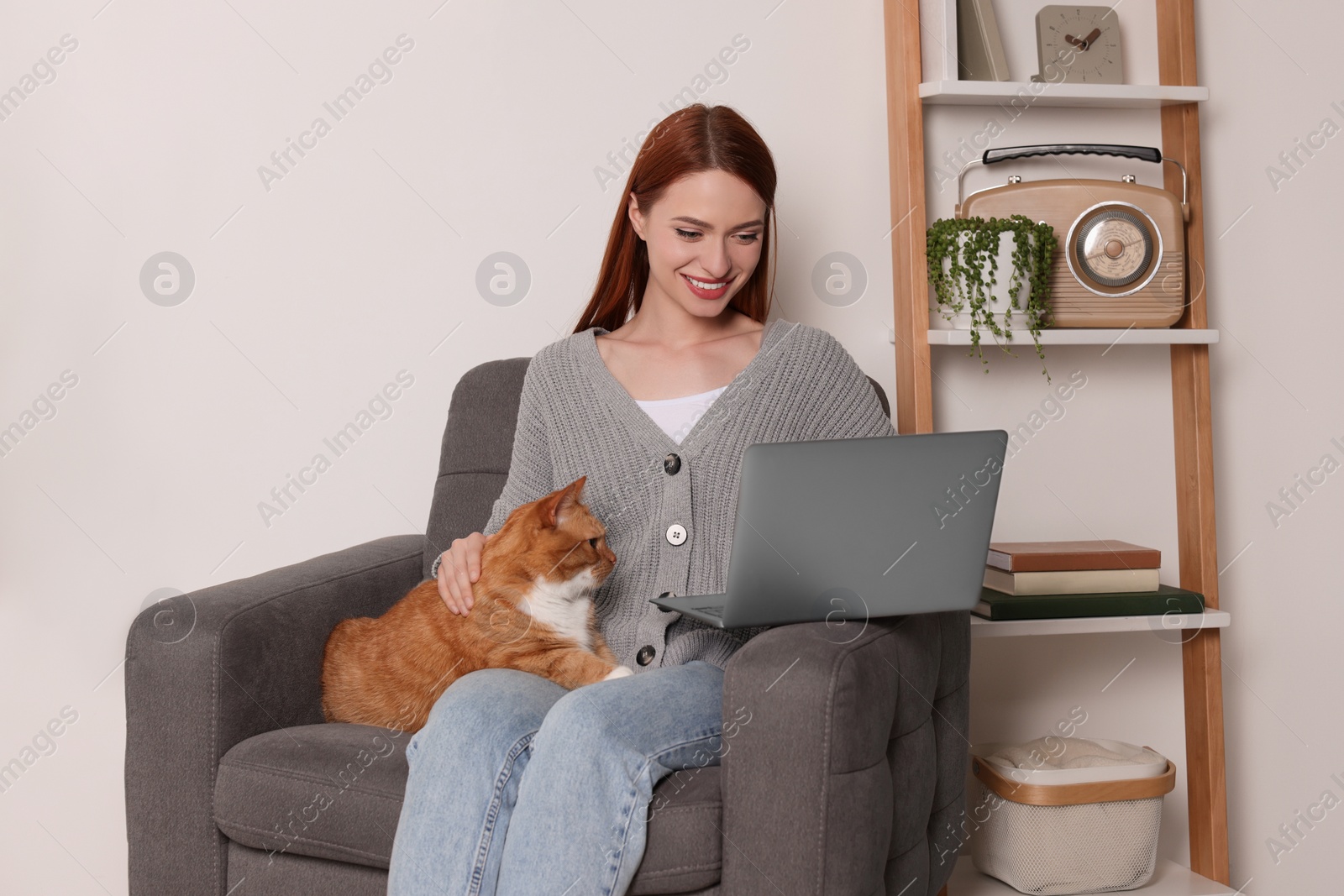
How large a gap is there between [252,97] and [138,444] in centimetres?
74

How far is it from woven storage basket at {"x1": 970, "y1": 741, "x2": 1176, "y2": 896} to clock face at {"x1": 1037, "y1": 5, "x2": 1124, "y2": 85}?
4.72 feet

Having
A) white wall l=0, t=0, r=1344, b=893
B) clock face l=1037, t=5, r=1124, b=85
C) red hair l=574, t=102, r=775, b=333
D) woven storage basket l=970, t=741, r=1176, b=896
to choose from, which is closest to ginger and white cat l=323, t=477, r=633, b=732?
red hair l=574, t=102, r=775, b=333

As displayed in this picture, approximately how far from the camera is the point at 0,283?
6.78ft

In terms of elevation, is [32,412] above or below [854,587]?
above

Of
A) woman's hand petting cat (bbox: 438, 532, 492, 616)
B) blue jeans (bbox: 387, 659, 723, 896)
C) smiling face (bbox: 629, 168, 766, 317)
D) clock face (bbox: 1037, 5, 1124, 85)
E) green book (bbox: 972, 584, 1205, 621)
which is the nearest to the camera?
blue jeans (bbox: 387, 659, 723, 896)

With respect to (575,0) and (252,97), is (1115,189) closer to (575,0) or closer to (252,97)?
(575,0)

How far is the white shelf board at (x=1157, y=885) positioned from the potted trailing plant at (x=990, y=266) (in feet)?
3.38

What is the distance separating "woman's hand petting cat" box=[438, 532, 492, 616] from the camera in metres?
1.48

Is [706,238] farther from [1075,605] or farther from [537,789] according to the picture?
[1075,605]

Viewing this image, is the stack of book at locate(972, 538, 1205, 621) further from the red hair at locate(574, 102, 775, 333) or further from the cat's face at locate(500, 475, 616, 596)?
the cat's face at locate(500, 475, 616, 596)

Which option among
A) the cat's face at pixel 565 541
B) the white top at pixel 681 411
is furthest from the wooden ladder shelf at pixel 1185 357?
the cat's face at pixel 565 541

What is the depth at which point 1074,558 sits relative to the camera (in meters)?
2.02

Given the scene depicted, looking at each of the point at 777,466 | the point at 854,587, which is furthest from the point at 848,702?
the point at 777,466

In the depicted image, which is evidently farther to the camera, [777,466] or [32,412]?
[32,412]
